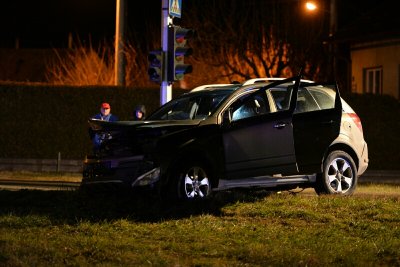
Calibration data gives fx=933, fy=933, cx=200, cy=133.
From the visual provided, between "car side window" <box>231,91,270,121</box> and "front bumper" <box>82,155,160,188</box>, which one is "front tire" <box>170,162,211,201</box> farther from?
"car side window" <box>231,91,270,121</box>

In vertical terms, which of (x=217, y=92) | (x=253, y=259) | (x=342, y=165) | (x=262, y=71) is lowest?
(x=253, y=259)

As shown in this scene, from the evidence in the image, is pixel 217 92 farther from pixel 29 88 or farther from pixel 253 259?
pixel 29 88

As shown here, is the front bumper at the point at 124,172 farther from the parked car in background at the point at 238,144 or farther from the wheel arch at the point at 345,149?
the wheel arch at the point at 345,149

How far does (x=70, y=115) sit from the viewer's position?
93.2 feet

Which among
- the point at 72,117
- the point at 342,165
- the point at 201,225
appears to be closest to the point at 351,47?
the point at 72,117

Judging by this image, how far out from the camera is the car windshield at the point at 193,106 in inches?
500

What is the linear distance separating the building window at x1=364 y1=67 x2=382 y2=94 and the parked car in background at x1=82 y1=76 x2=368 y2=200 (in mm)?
18694

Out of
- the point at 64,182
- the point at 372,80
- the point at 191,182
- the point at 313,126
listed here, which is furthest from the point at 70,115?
the point at 191,182

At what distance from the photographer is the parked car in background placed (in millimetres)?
11625

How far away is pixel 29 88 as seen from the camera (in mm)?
28688

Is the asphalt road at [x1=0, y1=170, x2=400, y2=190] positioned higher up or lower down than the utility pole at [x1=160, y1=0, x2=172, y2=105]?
lower down

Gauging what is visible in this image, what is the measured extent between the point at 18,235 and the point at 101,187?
239 cm

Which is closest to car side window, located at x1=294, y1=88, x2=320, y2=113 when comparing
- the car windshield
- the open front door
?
the open front door

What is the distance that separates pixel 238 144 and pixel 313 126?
3.82ft
